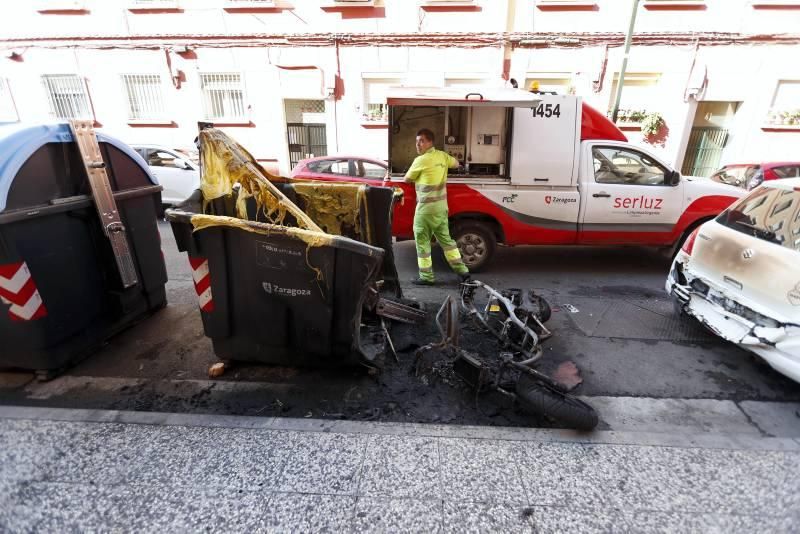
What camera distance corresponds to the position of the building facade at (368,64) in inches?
432

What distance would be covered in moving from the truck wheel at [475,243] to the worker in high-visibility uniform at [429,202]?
372 mm

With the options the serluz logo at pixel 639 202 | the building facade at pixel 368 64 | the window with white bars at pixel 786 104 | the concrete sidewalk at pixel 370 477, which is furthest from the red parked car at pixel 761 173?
the concrete sidewalk at pixel 370 477

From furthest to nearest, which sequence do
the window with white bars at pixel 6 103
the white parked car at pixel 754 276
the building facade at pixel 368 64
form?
the window with white bars at pixel 6 103, the building facade at pixel 368 64, the white parked car at pixel 754 276

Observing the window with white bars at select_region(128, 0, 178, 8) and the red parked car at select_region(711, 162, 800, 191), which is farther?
the window with white bars at select_region(128, 0, 178, 8)

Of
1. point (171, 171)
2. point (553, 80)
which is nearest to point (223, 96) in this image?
point (171, 171)

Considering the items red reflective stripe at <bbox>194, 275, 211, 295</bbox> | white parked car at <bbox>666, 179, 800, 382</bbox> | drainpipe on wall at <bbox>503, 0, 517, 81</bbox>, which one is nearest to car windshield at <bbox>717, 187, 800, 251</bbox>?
white parked car at <bbox>666, 179, 800, 382</bbox>

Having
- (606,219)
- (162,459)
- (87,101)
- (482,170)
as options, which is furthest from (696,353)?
(87,101)

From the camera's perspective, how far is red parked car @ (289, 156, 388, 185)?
25.6ft

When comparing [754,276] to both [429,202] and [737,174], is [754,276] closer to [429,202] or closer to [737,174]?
[429,202]

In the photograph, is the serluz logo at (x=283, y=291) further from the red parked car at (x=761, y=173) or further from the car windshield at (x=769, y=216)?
the red parked car at (x=761, y=173)

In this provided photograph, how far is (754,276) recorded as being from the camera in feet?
10.6

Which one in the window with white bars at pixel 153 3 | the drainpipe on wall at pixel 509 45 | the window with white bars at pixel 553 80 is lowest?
the window with white bars at pixel 553 80

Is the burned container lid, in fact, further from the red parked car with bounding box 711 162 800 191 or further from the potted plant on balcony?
the potted plant on balcony

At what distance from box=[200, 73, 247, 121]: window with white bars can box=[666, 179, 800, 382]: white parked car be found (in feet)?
40.6
